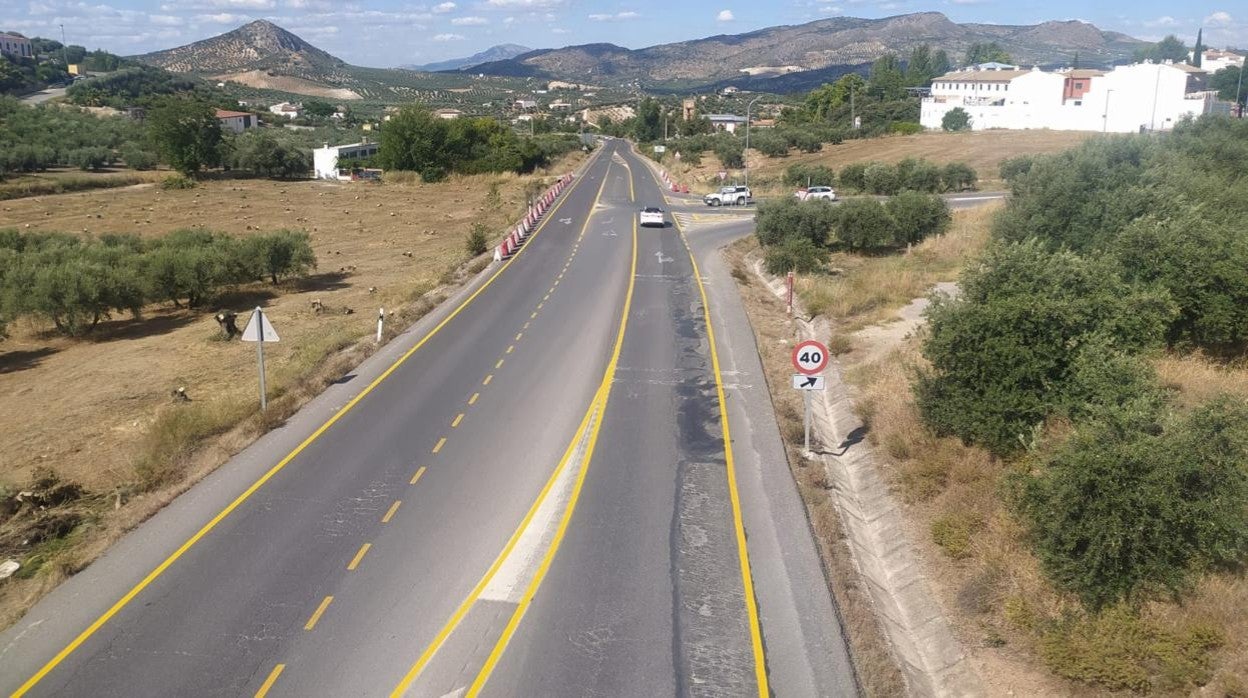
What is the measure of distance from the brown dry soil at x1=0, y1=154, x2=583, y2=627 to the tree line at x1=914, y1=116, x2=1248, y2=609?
12084mm

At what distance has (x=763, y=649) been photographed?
30.7ft

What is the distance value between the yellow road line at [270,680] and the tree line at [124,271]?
22.4 meters

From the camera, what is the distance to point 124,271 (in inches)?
1134

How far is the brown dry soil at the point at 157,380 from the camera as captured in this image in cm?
1332

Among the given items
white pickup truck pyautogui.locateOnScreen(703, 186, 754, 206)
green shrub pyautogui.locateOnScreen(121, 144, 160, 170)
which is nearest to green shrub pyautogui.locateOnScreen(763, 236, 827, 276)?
white pickup truck pyautogui.locateOnScreen(703, 186, 754, 206)

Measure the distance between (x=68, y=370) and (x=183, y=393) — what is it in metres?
6.11

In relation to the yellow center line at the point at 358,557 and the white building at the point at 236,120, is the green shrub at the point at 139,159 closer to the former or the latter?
the white building at the point at 236,120

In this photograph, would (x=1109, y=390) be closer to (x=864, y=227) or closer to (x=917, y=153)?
(x=864, y=227)

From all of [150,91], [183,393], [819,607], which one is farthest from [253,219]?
[150,91]

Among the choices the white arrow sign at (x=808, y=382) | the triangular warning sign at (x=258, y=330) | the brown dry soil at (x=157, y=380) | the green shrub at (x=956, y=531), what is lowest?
the brown dry soil at (x=157, y=380)

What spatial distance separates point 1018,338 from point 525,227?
31.8 metres

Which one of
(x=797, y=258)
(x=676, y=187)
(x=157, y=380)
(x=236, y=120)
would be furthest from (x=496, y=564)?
(x=236, y=120)

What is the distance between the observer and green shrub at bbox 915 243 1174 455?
42.7ft

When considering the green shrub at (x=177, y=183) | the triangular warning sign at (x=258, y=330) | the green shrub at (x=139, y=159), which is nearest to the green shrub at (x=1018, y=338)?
the triangular warning sign at (x=258, y=330)
